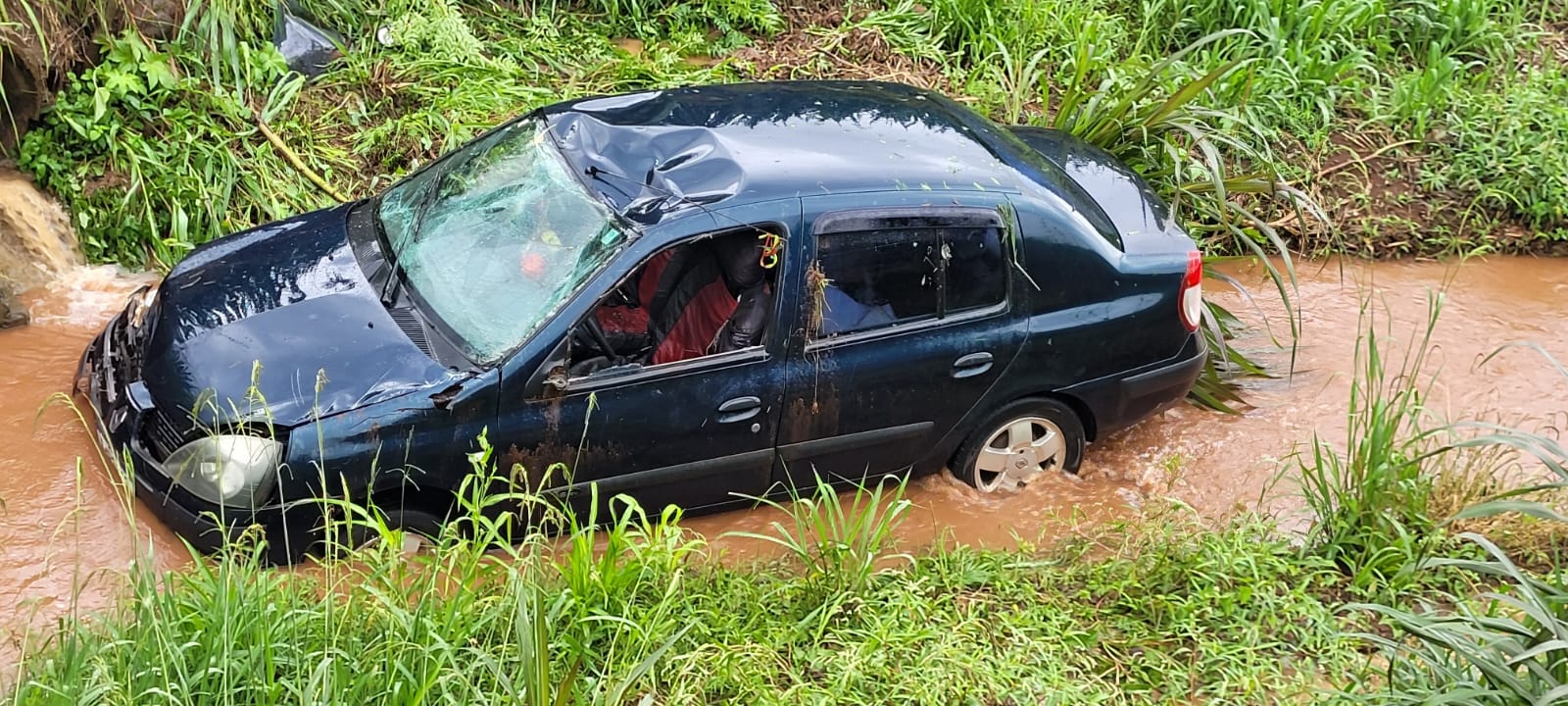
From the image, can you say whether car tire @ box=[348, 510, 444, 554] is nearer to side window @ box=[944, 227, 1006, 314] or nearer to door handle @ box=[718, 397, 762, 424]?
door handle @ box=[718, 397, 762, 424]

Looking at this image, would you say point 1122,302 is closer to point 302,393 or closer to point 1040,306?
point 1040,306

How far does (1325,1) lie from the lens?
25.8 feet

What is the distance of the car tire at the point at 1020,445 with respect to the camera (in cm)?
496

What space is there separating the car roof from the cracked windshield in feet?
0.08

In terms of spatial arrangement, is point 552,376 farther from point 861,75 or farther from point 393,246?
point 861,75

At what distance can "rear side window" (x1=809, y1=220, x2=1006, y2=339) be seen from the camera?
443 centimetres

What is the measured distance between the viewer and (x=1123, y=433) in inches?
223

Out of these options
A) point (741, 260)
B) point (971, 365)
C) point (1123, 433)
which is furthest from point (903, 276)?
point (1123, 433)

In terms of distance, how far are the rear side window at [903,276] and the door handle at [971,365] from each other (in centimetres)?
18

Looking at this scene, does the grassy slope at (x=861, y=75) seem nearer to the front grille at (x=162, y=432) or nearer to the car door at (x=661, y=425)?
the front grille at (x=162, y=432)

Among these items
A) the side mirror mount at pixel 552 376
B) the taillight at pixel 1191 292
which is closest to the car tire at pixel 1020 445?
the taillight at pixel 1191 292

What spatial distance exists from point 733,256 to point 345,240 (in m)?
1.52

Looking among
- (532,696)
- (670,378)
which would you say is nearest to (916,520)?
(670,378)

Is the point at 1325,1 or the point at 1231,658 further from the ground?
the point at 1325,1
